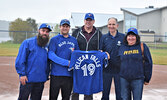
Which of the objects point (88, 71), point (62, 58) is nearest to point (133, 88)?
point (88, 71)

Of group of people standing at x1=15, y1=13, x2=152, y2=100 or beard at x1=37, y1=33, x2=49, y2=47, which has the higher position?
beard at x1=37, y1=33, x2=49, y2=47

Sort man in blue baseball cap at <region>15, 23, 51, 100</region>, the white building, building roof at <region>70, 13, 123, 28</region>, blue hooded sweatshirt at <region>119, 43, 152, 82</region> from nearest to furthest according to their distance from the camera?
1. man in blue baseball cap at <region>15, 23, 51, 100</region>
2. blue hooded sweatshirt at <region>119, 43, 152, 82</region>
3. the white building
4. building roof at <region>70, 13, 123, 28</region>

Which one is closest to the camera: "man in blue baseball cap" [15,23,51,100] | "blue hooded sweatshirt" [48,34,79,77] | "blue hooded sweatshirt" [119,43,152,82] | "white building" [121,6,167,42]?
"man in blue baseball cap" [15,23,51,100]

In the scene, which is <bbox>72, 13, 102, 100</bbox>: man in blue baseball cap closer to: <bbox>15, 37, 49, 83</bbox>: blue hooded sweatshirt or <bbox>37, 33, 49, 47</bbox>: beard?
<bbox>37, 33, 49, 47</bbox>: beard

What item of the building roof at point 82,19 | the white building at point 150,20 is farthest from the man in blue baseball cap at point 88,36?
the building roof at point 82,19

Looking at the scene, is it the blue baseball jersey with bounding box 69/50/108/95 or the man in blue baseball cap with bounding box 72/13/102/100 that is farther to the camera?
the man in blue baseball cap with bounding box 72/13/102/100

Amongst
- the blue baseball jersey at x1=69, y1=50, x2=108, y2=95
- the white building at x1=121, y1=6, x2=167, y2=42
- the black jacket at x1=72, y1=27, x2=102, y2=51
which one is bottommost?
the blue baseball jersey at x1=69, y1=50, x2=108, y2=95

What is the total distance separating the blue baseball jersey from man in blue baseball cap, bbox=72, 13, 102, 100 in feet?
1.52

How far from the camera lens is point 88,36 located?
14.3ft

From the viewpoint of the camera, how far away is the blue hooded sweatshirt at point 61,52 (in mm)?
3779

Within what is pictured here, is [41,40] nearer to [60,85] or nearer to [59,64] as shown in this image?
[59,64]

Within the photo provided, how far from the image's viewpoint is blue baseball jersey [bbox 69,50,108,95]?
386cm

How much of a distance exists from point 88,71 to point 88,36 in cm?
91


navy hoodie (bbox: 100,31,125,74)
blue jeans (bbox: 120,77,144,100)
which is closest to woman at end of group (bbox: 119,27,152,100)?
blue jeans (bbox: 120,77,144,100)
